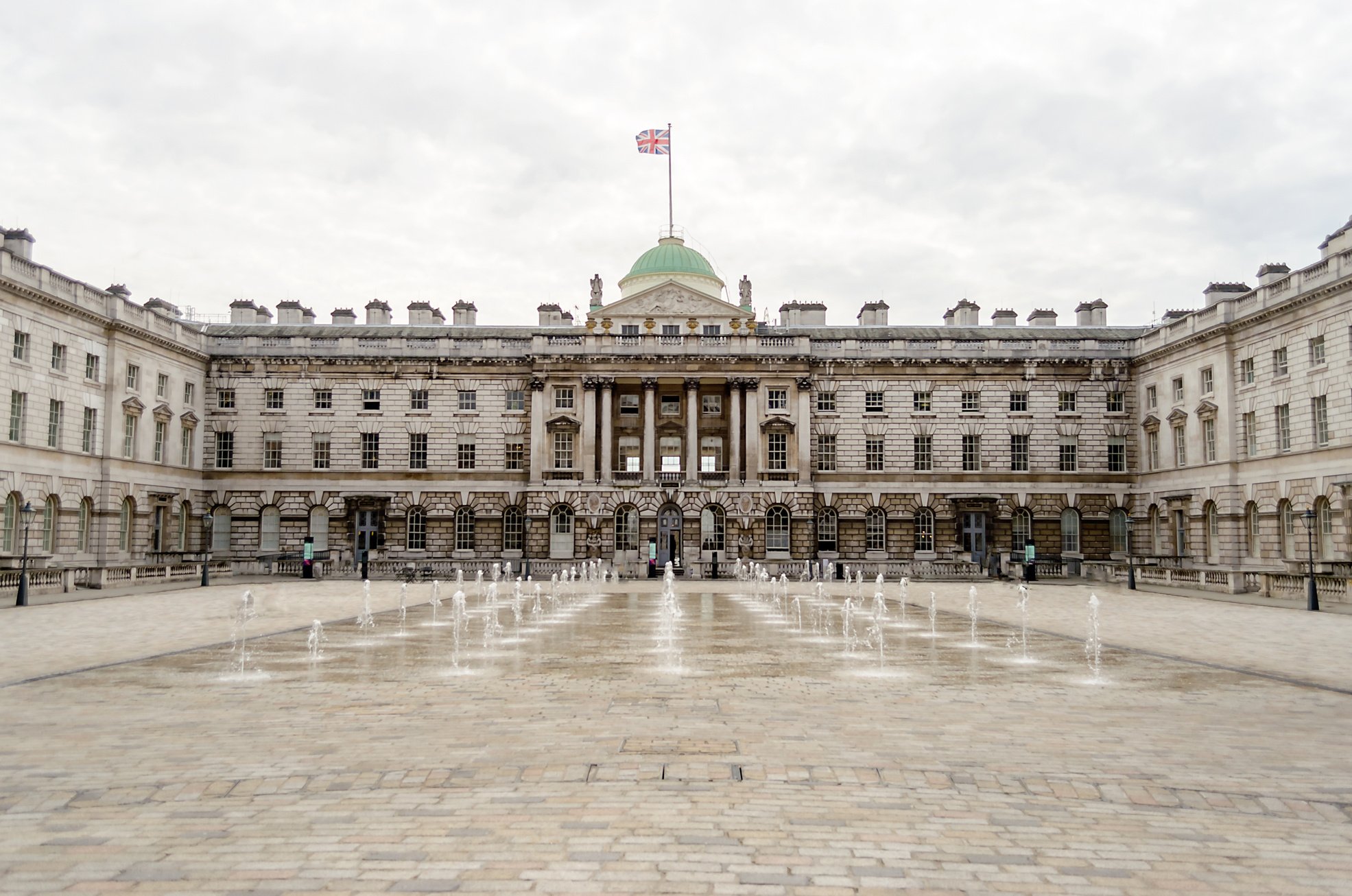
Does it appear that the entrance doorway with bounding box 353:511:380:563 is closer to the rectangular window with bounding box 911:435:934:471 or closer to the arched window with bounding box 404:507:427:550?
the arched window with bounding box 404:507:427:550

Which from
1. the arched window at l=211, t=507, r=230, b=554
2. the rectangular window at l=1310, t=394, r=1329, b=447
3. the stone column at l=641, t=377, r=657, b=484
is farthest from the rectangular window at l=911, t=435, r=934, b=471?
the arched window at l=211, t=507, r=230, b=554

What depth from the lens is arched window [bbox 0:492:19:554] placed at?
40.3 m

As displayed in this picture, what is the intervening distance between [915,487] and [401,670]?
46828 millimetres

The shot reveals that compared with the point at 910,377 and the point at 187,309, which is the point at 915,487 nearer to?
the point at 910,377

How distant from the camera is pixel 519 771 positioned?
8.77 m

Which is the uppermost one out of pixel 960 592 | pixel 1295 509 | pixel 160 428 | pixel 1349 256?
pixel 1349 256

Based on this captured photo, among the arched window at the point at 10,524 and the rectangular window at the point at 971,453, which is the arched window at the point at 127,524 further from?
the rectangular window at the point at 971,453

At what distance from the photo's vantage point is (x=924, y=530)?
58.3 meters

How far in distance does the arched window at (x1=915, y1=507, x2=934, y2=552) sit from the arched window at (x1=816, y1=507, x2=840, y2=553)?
4.65 m

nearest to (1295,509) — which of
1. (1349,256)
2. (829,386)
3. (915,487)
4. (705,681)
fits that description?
(1349,256)

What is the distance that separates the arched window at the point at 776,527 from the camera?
57.2 m

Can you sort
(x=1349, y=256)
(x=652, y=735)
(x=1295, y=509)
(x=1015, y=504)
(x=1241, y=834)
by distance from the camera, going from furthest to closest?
1. (x=1015, y=504)
2. (x=1295, y=509)
3. (x=1349, y=256)
4. (x=652, y=735)
5. (x=1241, y=834)

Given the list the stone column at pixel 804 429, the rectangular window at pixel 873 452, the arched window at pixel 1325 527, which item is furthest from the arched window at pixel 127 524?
the arched window at pixel 1325 527

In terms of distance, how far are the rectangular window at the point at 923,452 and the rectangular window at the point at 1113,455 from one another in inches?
401
